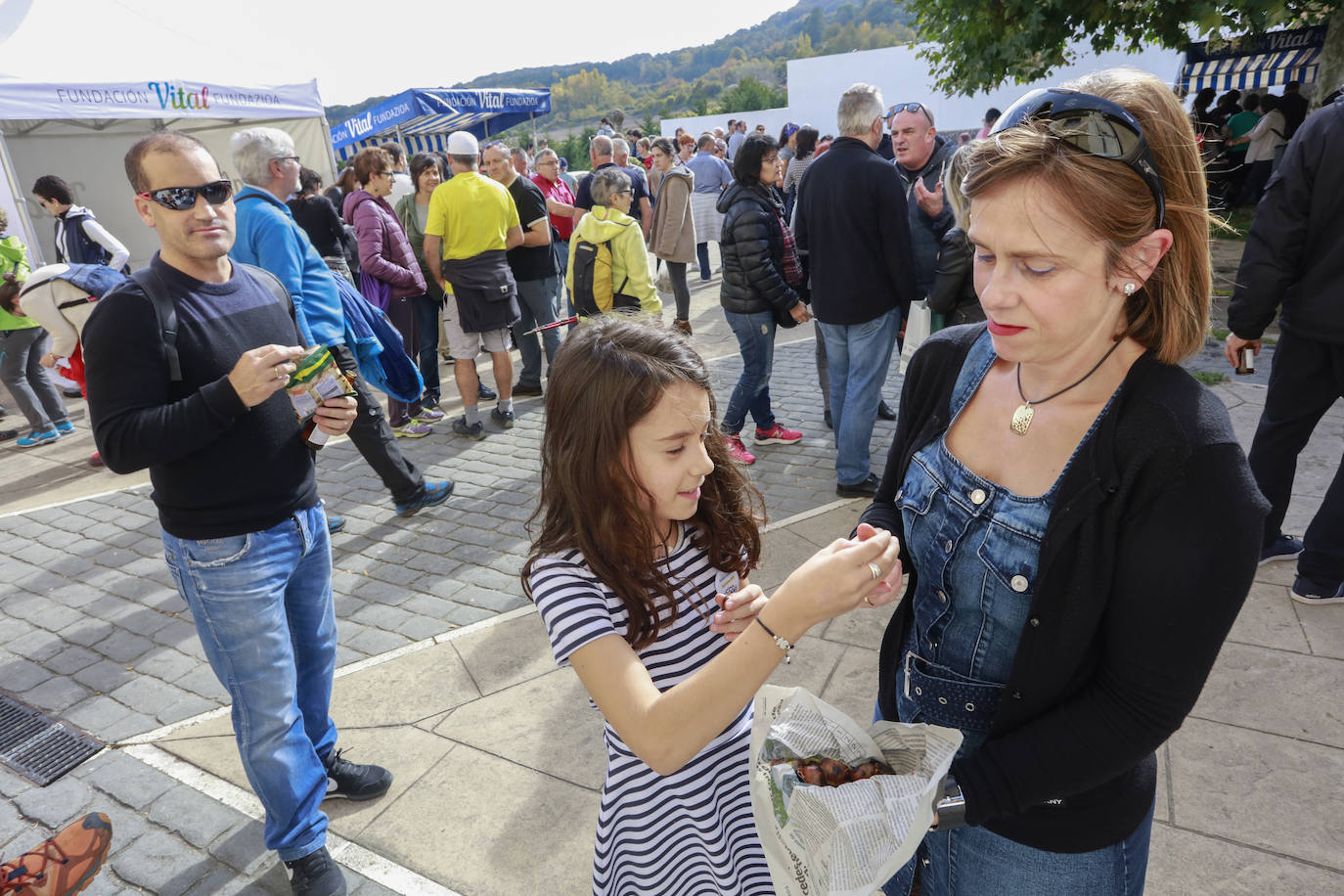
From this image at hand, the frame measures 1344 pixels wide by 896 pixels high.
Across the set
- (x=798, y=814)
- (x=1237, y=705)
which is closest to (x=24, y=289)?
(x=798, y=814)

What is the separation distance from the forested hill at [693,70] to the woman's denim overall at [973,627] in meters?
98.4

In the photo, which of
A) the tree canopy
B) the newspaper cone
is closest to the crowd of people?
the newspaper cone

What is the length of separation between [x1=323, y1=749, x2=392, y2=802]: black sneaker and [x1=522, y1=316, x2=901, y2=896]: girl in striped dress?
163 cm

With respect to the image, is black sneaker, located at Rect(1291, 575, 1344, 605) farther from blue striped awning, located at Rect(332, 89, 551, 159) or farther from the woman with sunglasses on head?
blue striped awning, located at Rect(332, 89, 551, 159)

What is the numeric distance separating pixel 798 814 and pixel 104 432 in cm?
209

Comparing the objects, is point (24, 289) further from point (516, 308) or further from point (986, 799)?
point (986, 799)

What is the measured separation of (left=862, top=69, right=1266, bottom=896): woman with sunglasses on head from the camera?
1.19 meters

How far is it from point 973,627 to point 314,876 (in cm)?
226

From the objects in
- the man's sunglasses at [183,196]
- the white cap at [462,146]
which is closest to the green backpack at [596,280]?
the white cap at [462,146]

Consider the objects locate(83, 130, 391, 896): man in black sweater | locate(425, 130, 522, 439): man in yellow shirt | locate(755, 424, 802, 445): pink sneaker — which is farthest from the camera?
locate(425, 130, 522, 439): man in yellow shirt

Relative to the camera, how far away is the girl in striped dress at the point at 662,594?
4.42 feet

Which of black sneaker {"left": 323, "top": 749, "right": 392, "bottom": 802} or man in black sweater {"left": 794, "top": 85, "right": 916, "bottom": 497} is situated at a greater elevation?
man in black sweater {"left": 794, "top": 85, "right": 916, "bottom": 497}

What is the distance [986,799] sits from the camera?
1353 millimetres

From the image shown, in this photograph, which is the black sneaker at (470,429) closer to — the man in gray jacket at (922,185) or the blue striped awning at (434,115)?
the man in gray jacket at (922,185)
